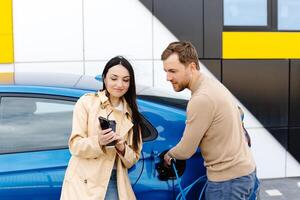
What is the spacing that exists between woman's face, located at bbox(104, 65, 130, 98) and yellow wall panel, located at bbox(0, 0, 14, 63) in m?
3.71

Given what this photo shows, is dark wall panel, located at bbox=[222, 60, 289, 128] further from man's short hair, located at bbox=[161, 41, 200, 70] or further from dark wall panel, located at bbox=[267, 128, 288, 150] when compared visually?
man's short hair, located at bbox=[161, 41, 200, 70]

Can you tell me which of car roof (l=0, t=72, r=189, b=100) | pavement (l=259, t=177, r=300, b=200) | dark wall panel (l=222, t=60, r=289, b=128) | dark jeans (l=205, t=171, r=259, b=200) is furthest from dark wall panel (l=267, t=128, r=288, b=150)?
dark jeans (l=205, t=171, r=259, b=200)

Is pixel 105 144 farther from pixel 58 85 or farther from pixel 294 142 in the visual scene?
pixel 294 142

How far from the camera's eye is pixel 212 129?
8.31ft

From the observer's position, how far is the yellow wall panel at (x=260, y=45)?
647 centimetres

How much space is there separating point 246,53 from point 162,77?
1.23 metres

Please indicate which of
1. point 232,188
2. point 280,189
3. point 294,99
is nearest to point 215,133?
point 232,188

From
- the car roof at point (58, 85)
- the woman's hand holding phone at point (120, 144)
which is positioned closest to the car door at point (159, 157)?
the car roof at point (58, 85)

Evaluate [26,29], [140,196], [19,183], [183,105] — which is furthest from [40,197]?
[26,29]

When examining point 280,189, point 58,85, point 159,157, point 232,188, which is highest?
point 58,85

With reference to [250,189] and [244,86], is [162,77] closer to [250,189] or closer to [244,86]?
[244,86]

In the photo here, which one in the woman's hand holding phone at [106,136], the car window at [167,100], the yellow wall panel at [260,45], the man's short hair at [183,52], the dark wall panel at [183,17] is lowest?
the woman's hand holding phone at [106,136]

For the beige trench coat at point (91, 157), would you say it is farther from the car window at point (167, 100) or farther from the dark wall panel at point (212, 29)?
the dark wall panel at point (212, 29)

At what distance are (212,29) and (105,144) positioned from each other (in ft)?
14.1
